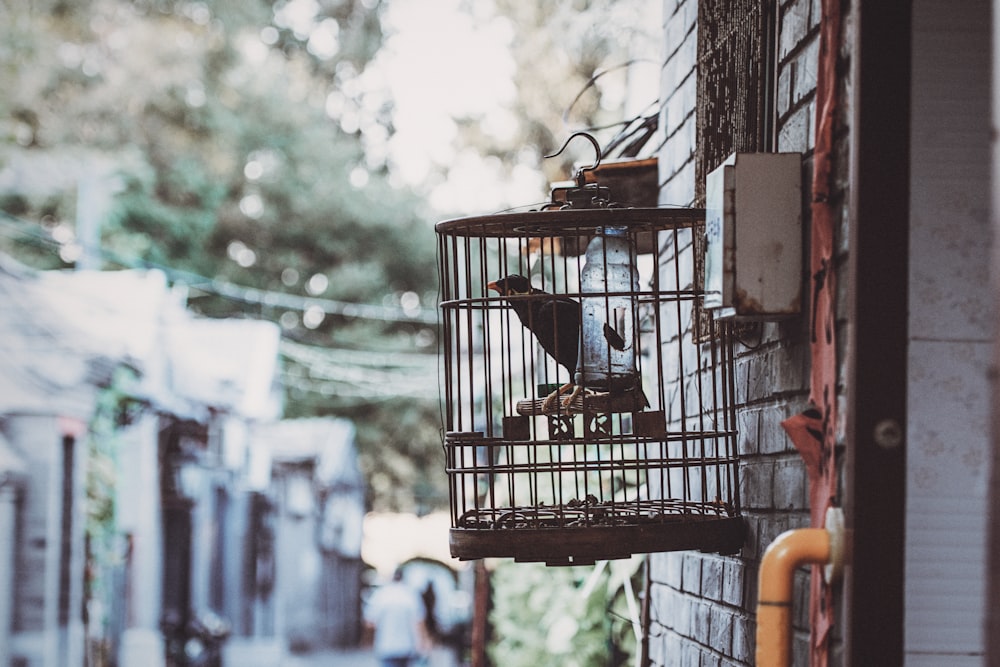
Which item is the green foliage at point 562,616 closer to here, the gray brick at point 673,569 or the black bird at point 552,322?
the gray brick at point 673,569

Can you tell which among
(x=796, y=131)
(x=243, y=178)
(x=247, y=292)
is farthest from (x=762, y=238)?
(x=243, y=178)

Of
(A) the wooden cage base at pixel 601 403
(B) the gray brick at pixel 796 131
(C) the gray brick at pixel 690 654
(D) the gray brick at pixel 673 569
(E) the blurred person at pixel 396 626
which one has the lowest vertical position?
(E) the blurred person at pixel 396 626

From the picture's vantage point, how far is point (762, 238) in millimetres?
2053

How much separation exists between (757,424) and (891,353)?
2.28 feet

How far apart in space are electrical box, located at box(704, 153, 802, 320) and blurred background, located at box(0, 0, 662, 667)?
3968mm

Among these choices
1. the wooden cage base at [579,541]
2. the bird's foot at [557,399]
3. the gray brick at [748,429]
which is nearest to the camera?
the wooden cage base at [579,541]

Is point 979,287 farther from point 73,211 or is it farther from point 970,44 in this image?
point 73,211

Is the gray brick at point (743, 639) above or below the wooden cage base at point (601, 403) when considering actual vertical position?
below

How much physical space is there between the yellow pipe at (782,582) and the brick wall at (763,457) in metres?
0.08

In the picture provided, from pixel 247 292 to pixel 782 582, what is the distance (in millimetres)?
20827

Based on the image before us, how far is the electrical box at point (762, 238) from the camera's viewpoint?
2.05 metres

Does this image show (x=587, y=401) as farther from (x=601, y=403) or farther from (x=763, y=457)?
(x=763, y=457)

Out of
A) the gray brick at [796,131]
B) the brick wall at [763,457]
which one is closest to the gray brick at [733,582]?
the brick wall at [763,457]

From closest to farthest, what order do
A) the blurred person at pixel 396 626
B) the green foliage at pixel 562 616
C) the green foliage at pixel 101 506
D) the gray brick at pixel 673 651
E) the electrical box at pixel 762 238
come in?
the electrical box at pixel 762 238 → the gray brick at pixel 673 651 → the green foliage at pixel 562 616 → the green foliage at pixel 101 506 → the blurred person at pixel 396 626
